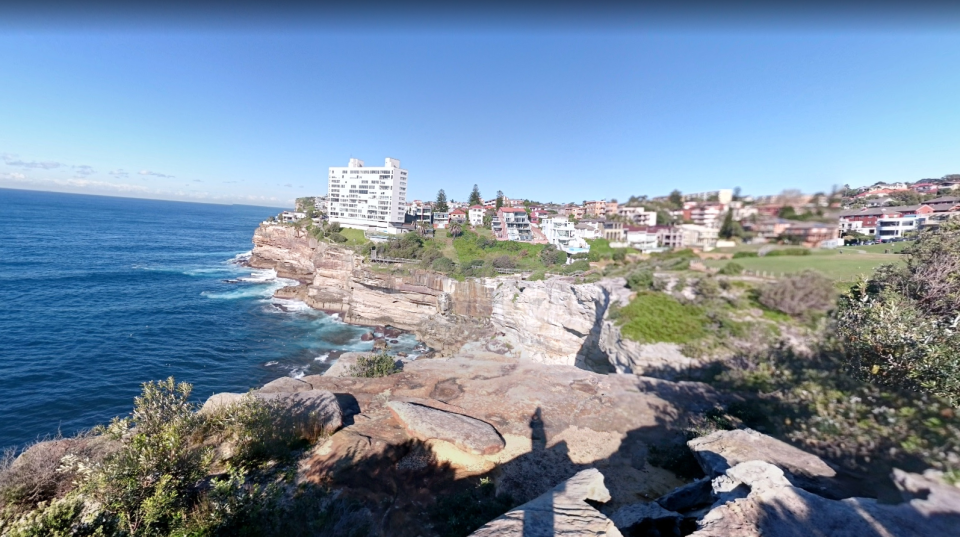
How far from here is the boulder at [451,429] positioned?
9.02m

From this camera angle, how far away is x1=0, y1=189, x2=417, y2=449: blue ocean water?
1816 centimetres

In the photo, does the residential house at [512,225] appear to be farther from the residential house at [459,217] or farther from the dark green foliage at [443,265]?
the dark green foliage at [443,265]

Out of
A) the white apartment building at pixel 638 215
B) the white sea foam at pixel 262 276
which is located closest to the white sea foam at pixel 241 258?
the white sea foam at pixel 262 276

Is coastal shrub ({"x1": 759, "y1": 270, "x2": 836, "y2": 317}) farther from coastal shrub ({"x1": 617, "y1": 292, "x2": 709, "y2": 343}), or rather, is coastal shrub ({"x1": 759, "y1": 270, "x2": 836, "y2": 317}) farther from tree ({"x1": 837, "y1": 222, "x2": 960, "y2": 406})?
coastal shrub ({"x1": 617, "y1": 292, "x2": 709, "y2": 343})

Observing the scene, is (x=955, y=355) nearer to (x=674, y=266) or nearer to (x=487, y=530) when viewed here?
(x=674, y=266)

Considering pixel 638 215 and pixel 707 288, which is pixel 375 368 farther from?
pixel 707 288

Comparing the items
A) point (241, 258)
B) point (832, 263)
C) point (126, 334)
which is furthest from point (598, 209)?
point (241, 258)

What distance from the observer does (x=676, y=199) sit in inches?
263

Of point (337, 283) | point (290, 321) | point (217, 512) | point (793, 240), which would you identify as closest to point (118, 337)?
point (290, 321)

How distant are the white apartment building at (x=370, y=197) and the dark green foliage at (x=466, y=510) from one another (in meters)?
46.6

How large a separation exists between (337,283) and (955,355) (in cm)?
3811

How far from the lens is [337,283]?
36812mm

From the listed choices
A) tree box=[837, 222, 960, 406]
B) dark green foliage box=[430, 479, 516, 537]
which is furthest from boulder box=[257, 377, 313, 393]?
tree box=[837, 222, 960, 406]

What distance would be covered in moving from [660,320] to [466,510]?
8.96 metres
